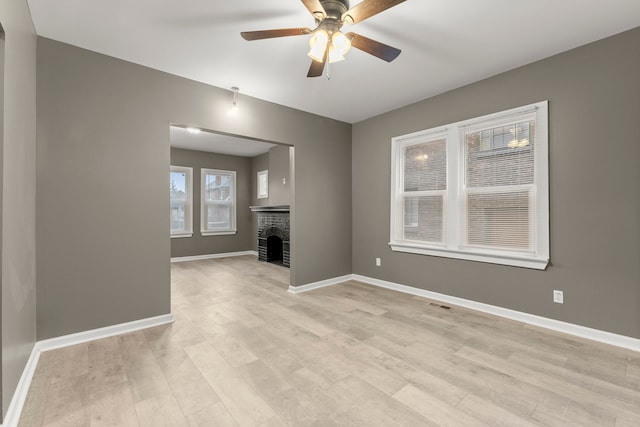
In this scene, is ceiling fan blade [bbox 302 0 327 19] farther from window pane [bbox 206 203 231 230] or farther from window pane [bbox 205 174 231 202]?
window pane [bbox 206 203 231 230]

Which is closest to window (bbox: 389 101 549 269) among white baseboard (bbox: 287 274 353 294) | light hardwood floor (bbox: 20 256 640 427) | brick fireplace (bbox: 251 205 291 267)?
light hardwood floor (bbox: 20 256 640 427)

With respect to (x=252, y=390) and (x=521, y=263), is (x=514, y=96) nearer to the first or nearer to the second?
(x=521, y=263)

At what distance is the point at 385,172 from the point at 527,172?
1.81m

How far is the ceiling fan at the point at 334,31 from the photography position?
1762 millimetres

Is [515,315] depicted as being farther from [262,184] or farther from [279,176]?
[262,184]

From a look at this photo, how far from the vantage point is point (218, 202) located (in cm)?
736

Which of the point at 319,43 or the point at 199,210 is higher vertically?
the point at 319,43

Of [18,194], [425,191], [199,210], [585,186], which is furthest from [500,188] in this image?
[199,210]

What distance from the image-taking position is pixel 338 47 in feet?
6.46

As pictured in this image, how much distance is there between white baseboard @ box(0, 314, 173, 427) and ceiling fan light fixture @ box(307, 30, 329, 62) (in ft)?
9.08

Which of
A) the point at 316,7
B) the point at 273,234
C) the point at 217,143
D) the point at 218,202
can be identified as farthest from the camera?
the point at 218,202

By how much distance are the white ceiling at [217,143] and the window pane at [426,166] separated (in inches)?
114

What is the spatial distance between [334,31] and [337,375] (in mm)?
2390

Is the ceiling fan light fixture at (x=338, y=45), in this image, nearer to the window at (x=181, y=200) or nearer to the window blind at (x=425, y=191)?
the window blind at (x=425, y=191)
